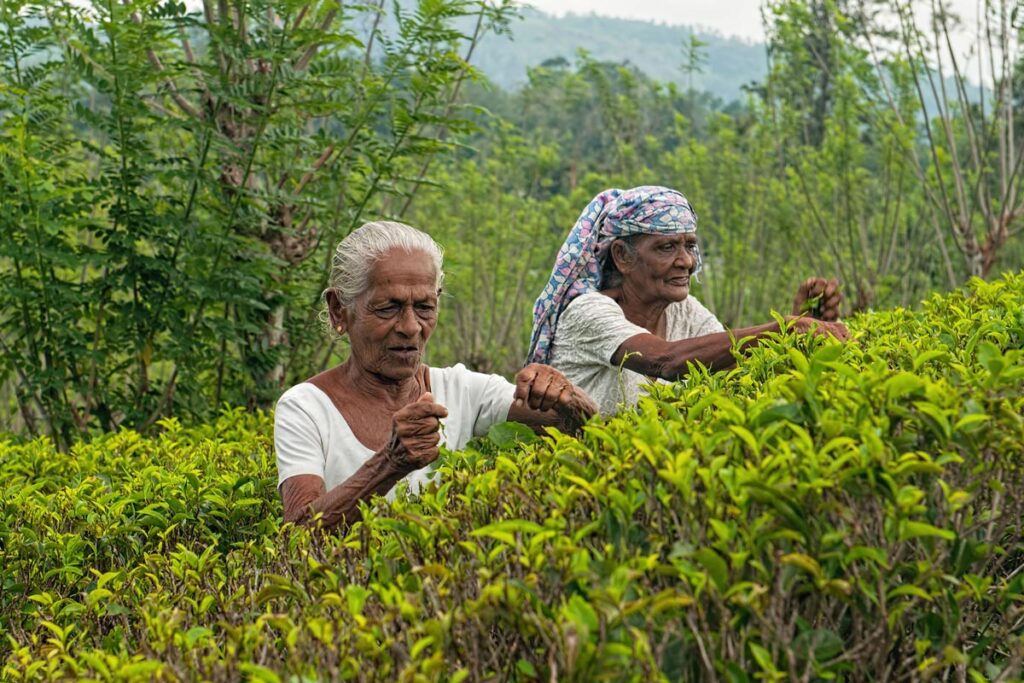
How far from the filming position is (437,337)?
13.0 m

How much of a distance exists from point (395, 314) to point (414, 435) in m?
0.63

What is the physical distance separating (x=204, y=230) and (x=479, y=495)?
11.5ft

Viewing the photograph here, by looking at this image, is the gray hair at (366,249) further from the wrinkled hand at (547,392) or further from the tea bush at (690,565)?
the tea bush at (690,565)

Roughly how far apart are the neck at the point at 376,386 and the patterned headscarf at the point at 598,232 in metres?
1.21

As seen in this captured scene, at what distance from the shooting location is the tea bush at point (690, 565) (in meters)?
1.66

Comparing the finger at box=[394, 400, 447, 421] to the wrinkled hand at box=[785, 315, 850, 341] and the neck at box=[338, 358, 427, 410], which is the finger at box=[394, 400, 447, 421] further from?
the wrinkled hand at box=[785, 315, 850, 341]

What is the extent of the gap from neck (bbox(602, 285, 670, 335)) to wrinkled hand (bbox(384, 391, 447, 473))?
1861 mm

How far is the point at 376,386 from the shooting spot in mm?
3521

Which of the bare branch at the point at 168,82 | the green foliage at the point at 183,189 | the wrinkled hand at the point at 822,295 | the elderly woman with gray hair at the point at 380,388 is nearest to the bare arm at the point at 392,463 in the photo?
the elderly woman with gray hair at the point at 380,388

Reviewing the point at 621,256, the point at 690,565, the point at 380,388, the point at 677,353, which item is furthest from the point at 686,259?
the point at 690,565

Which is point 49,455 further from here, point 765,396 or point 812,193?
point 812,193

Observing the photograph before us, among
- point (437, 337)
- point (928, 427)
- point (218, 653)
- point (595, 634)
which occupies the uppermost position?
point (928, 427)

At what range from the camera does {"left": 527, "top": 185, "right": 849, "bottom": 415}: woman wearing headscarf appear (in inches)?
166

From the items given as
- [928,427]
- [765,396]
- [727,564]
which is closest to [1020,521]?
[928,427]
